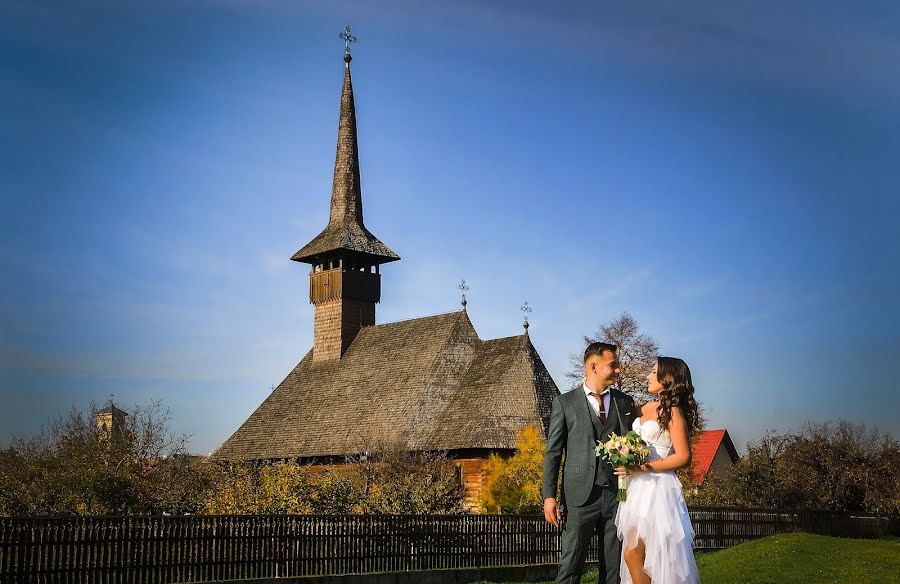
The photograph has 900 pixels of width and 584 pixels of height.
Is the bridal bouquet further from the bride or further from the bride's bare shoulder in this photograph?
the bride's bare shoulder

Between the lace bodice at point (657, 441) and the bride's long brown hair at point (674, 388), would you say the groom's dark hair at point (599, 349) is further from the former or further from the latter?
the lace bodice at point (657, 441)

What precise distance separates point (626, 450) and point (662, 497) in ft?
1.82

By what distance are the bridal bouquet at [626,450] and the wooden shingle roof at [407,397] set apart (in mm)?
31290

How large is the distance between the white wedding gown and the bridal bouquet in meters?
0.18

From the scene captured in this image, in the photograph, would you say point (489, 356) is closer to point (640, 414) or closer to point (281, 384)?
point (281, 384)

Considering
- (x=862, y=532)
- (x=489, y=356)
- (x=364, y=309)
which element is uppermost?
(x=364, y=309)

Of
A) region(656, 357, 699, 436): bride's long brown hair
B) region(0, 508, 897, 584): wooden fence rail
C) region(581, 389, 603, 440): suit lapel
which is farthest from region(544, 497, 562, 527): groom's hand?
region(0, 508, 897, 584): wooden fence rail

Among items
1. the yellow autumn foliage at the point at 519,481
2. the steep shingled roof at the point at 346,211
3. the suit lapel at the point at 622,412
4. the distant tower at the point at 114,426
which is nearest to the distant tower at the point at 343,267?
the steep shingled roof at the point at 346,211

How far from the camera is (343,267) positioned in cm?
5253

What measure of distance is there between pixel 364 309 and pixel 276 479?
94.3 feet

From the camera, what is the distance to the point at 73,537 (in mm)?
15820

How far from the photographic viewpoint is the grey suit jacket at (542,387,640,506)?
9000 millimetres

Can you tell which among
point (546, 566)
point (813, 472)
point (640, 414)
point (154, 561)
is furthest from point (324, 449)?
point (640, 414)

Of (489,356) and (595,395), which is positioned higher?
(489,356)
